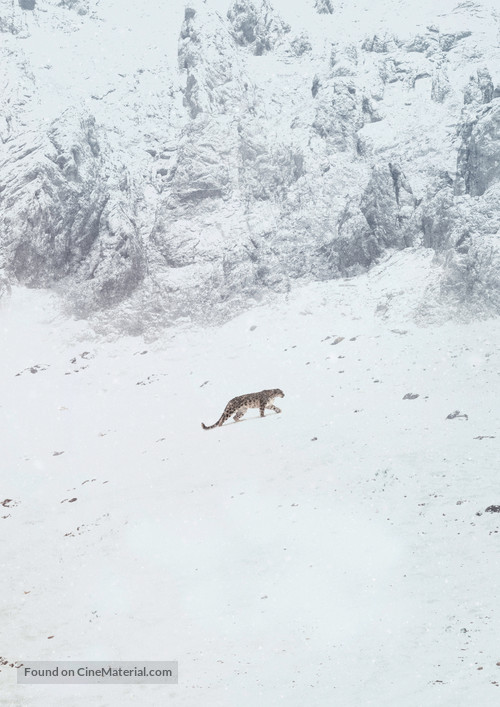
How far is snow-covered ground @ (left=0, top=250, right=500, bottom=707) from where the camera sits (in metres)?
10.3

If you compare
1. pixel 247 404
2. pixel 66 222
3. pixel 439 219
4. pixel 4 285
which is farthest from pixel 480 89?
pixel 4 285

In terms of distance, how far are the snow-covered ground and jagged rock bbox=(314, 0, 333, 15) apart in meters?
51.1

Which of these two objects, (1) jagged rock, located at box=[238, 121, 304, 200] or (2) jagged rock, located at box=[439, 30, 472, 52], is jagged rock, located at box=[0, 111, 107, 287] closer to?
(1) jagged rock, located at box=[238, 121, 304, 200]

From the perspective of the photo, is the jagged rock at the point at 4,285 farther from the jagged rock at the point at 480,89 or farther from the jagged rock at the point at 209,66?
the jagged rock at the point at 480,89

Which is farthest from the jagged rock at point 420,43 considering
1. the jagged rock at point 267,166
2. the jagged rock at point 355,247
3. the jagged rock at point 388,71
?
the jagged rock at point 355,247

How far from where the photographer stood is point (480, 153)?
148ft

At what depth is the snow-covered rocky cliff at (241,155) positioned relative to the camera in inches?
1807

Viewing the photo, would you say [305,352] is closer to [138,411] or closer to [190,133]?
[138,411]

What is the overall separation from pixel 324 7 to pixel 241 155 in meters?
32.1

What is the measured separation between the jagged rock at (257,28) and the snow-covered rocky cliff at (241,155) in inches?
7.9

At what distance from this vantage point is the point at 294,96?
198ft

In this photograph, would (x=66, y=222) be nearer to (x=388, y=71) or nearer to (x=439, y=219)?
(x=439, y=219)

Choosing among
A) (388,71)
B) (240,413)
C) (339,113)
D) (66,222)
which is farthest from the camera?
(388,71)

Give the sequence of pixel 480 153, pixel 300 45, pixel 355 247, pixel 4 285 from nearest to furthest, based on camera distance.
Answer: pixel 480 153
pixel 355 247
pixel 4 285
pixel 300 45
